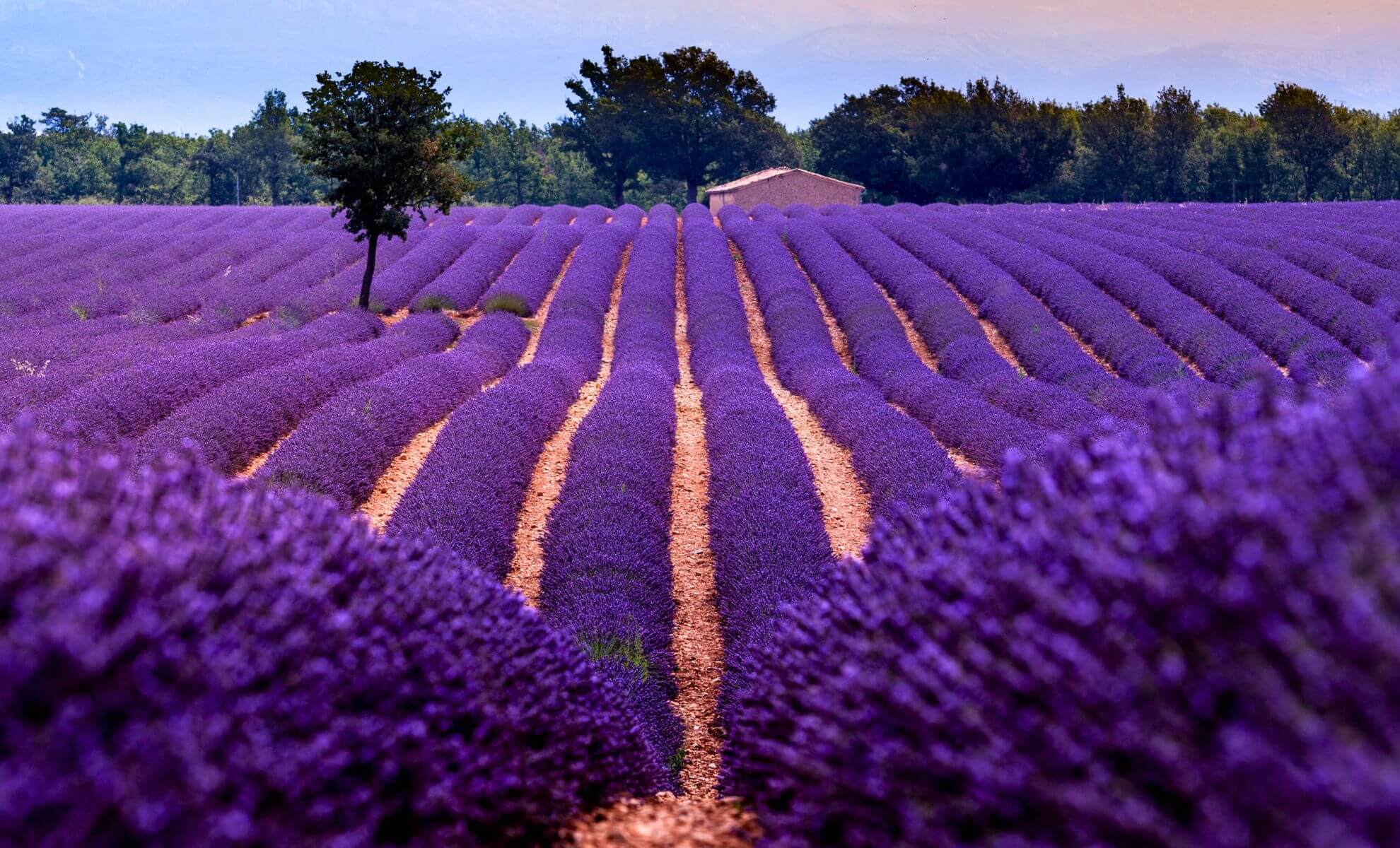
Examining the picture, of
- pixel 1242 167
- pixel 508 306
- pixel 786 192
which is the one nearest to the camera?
pixel 508 306

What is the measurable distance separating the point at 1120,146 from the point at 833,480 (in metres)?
48.0

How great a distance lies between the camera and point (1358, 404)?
1.68 m

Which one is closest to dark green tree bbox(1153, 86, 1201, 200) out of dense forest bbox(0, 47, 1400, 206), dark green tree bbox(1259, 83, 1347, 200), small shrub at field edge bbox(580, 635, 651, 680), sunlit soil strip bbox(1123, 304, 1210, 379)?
dense forest bbox(0, 47, 1400, 206)

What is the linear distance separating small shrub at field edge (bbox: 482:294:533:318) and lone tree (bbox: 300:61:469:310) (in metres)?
1.96

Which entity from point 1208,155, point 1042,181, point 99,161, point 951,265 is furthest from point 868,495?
point 99,161

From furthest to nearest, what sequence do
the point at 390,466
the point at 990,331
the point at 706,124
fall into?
the point at 706,124
the point at 990,331
the point at 390,466

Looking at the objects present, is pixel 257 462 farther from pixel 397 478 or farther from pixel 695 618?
pixel 695 618

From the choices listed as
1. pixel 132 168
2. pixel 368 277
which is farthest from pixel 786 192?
pixel 132 168

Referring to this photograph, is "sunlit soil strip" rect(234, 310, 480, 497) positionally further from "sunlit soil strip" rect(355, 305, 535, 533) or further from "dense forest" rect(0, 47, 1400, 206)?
"dense forest" rect(0, 47, 1400, 206)

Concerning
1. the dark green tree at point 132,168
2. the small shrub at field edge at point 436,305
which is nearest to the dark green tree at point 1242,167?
the small shrub at field edge at point 436,305

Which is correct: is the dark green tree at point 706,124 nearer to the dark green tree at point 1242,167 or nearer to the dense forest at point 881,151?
the dense forest at point 881,151

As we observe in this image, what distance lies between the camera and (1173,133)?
51.8 m

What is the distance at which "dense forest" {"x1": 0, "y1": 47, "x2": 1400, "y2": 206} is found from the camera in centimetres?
4947

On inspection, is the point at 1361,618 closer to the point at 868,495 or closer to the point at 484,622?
the point at 484,622
